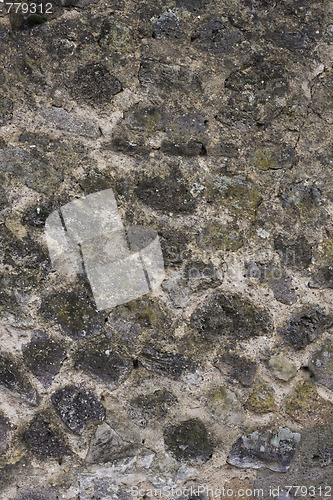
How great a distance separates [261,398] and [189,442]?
0.28 metres

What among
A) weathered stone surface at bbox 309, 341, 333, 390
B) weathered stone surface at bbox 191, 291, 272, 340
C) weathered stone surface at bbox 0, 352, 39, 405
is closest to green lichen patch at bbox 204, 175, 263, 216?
weathered stone surface at bbox 191, 291, 272, 340

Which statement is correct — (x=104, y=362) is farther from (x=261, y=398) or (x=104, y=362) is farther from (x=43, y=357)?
(x=261, y=398)

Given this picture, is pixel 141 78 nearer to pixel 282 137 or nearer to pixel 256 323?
pixel 282 137

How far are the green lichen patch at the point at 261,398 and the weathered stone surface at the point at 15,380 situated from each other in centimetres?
69

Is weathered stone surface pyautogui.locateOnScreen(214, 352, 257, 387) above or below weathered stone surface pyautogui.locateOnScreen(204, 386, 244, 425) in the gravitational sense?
above

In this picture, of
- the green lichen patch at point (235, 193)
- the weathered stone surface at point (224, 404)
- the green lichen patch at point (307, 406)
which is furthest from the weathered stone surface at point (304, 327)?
the green lichen patch at point (235, 193)

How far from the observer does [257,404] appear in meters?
1.79

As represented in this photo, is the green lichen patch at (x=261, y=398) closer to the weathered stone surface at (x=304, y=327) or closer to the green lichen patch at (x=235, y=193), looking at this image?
the weathered stone surface at (x=304, y=327)

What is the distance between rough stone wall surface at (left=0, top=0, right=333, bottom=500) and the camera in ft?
5.56

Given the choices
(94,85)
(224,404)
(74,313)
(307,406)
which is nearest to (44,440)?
Answer: (74,313)

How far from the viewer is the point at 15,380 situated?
1.66 metres

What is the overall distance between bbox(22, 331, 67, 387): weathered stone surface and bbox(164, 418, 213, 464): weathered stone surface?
0.41 metres

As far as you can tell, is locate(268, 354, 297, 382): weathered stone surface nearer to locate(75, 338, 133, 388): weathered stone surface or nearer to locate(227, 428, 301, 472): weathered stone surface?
locate(227, 428, 301, 472): weathered stone surface

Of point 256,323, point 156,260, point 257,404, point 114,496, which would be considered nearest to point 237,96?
point 156,260
